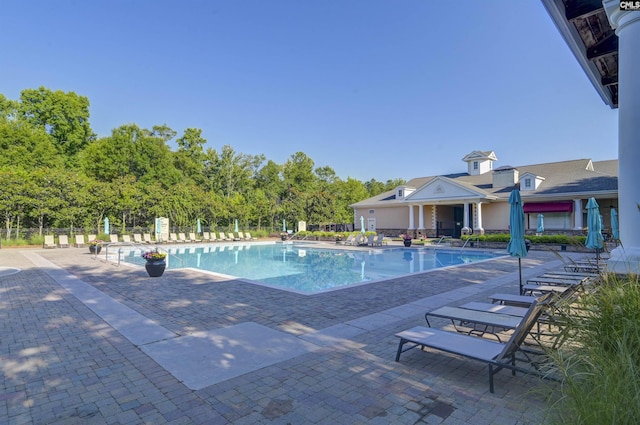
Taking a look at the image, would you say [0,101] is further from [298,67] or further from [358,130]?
[358,130]

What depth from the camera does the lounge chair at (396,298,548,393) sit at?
3.31 m

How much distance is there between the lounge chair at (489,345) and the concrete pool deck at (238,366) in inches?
9.4

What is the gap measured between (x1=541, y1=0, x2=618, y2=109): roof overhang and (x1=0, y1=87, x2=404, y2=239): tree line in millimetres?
29954

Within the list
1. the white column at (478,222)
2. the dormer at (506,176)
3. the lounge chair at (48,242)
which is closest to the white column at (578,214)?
the dormer at (506,176)

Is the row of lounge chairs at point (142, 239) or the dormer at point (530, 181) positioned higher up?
the dormer at point (530, 181)

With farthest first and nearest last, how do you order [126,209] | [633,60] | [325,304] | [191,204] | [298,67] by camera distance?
[191,204] < [126,209] < [298,67] < [325,304] < [633,60]

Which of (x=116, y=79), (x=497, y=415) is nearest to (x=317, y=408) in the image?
(x=497, y=415)

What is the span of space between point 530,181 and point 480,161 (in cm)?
810

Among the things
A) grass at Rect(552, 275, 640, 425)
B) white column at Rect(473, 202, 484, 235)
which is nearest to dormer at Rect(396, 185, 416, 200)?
white column at Rect(473, 202, 484, 235)

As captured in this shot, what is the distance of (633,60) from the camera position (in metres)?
4.82

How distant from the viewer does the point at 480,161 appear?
112ft

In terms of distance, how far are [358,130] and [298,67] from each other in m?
12.3

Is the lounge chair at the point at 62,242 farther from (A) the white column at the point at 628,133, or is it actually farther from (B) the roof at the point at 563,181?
(A) the white column at the point at 628,133

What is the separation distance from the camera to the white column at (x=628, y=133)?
4695 millimetres
